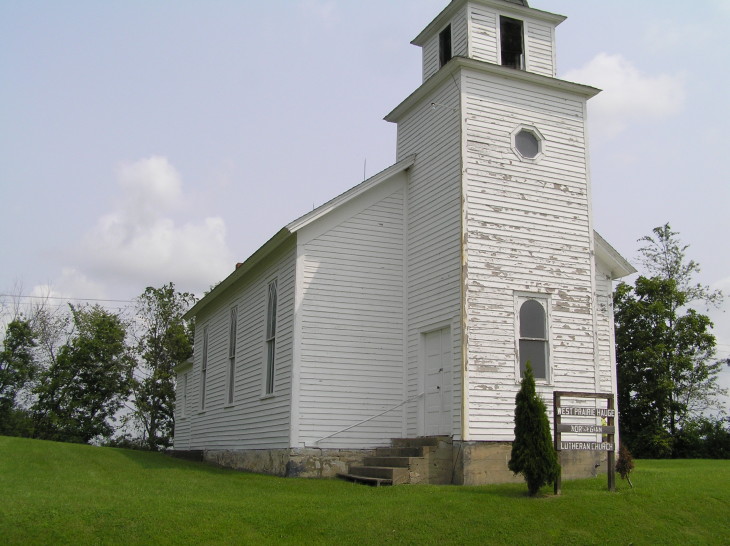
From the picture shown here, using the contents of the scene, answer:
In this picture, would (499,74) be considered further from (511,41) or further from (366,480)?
(366,480)

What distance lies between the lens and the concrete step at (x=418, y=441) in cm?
1515

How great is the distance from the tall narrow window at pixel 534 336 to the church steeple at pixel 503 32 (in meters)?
5.82

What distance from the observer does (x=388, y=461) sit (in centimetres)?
1527

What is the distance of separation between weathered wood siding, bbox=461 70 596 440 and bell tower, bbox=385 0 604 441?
0.08 feet

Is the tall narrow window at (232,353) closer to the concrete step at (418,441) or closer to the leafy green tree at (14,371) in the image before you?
the concrete step at (418,441)

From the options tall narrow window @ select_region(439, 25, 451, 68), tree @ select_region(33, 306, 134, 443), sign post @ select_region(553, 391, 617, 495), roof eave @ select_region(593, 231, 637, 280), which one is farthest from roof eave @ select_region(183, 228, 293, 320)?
tree @ select_region(33, 306, 134, 443)

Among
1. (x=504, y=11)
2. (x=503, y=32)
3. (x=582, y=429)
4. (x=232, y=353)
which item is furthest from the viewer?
(x=232, y=353)

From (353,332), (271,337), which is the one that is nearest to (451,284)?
(353,332)

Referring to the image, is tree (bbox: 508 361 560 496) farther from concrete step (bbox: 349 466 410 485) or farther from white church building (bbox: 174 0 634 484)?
concrete step (bbox: 349 466 410 485)

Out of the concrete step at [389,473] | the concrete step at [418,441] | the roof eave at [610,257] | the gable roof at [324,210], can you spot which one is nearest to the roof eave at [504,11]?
the gable roof at [324,210]

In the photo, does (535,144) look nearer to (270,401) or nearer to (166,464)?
(270,401)

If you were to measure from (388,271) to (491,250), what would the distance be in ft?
9.31

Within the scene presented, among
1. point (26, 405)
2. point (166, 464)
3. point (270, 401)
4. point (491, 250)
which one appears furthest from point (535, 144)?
point (26, 405)

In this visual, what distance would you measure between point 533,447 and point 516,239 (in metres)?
5.57
